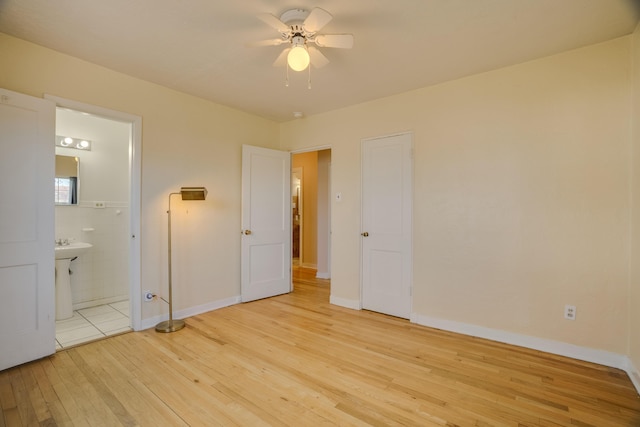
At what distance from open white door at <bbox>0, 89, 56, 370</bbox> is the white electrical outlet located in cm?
444

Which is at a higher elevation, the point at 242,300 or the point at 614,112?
the point at 614,112

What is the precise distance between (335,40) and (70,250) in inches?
141

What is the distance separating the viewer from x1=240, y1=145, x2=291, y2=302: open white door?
4055 millimetres

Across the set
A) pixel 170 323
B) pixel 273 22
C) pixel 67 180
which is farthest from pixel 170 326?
pixel 273 22

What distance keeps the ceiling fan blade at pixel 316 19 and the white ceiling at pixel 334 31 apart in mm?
153

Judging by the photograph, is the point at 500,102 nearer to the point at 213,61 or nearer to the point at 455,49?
the point at 455,49

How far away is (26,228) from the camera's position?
235 cm

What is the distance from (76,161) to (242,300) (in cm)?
280

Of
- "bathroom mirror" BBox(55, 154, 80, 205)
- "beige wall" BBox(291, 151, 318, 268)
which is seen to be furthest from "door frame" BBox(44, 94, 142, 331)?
"beige wall" BBox(291, 151, 318, 268)

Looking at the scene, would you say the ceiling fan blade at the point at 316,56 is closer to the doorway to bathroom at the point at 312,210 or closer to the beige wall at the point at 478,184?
the beige wall at the point at 478,184

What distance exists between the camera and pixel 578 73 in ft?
8.20

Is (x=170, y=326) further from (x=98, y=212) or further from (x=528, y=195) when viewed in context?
(x=528, y=195)

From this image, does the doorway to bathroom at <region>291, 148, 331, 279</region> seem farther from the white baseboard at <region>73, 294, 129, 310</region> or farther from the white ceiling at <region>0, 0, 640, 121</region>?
the white baseboard at <region>73, 294, 129, 310</region>

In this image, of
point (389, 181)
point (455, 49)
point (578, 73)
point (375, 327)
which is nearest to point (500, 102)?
point (578, 73)
